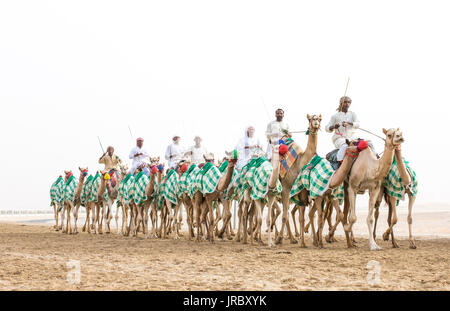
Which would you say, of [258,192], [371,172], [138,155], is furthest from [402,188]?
[138,155]

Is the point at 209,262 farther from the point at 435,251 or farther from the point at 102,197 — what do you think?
the point at 102,197

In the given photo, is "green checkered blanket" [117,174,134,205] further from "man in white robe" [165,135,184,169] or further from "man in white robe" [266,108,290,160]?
"man in white robe" [266,108,290,160]

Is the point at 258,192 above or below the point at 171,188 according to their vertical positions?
below

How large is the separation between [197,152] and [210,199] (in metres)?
3.24

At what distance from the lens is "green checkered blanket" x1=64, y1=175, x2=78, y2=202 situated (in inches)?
841

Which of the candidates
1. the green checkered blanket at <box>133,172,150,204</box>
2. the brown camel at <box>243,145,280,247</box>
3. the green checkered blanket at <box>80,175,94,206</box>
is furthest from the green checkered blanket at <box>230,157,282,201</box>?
the green checkered blanket at <box>80,175,94,206</box>

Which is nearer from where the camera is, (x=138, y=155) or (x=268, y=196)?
(x=268, y=196)

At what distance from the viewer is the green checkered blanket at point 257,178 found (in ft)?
42.5

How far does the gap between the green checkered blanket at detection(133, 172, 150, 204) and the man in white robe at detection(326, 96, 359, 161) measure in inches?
284

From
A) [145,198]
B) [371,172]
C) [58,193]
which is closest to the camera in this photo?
[371,172]

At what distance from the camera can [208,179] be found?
1478 cm

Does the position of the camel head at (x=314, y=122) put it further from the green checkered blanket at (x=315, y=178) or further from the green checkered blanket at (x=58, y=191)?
the green checkered blanket at (x=58, y=191)

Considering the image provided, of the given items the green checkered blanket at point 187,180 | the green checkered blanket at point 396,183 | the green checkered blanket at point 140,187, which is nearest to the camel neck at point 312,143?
the green checkered blanket at point 396,183

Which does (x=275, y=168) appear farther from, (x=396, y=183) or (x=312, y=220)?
(x=396, y=183)
